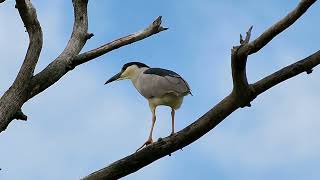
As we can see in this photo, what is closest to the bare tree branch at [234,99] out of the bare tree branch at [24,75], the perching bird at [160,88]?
the bare tree branch at [24,75]

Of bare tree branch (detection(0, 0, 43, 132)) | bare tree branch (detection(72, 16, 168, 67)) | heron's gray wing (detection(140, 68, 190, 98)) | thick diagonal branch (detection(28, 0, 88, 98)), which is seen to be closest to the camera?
bare tree branch (detection(0, 0, 43, 132))

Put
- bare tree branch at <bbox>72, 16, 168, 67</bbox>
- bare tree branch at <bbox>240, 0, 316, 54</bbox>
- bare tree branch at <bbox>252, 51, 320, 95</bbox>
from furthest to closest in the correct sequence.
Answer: bare tree branch at <bbox>72, 16, 168, 67</bbox>, bare tree branch at <bbox>252, 51, 320, 95</bbox>, bare tree branch at <bbox>240, 0, 316, 54</bbox>

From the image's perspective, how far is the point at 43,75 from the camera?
6.25 m

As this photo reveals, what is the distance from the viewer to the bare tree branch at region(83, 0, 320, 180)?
4.75m

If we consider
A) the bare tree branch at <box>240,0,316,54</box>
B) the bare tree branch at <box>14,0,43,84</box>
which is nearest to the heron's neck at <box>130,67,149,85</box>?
the bare tree branch at <box>14,0,43,84</box>

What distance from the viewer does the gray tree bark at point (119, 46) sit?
4773mm

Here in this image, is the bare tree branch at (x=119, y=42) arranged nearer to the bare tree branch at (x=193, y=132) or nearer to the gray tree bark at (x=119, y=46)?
the gray tree bark at (x=119, y=46)

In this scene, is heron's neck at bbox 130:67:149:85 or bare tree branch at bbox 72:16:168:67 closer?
bare tree branch at bbox 72:16:168:67

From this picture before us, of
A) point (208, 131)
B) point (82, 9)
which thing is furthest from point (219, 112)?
point (82, 9)

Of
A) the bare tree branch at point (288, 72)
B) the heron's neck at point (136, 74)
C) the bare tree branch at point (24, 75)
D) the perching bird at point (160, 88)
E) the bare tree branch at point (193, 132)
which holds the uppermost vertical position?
the heron's neck at point (136, 74)

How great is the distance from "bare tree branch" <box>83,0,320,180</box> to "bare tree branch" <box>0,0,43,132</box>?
914 millimetres

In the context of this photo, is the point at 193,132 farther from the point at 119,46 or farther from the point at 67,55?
the point at 67,55

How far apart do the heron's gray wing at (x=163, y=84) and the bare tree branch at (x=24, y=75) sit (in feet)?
4.32

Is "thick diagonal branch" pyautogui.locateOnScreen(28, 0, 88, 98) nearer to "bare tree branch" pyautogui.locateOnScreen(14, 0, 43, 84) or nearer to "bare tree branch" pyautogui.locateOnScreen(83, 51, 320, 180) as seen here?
"bare tree branch" pyautogui.locateOnScreen(14, 0, 43, 84)
